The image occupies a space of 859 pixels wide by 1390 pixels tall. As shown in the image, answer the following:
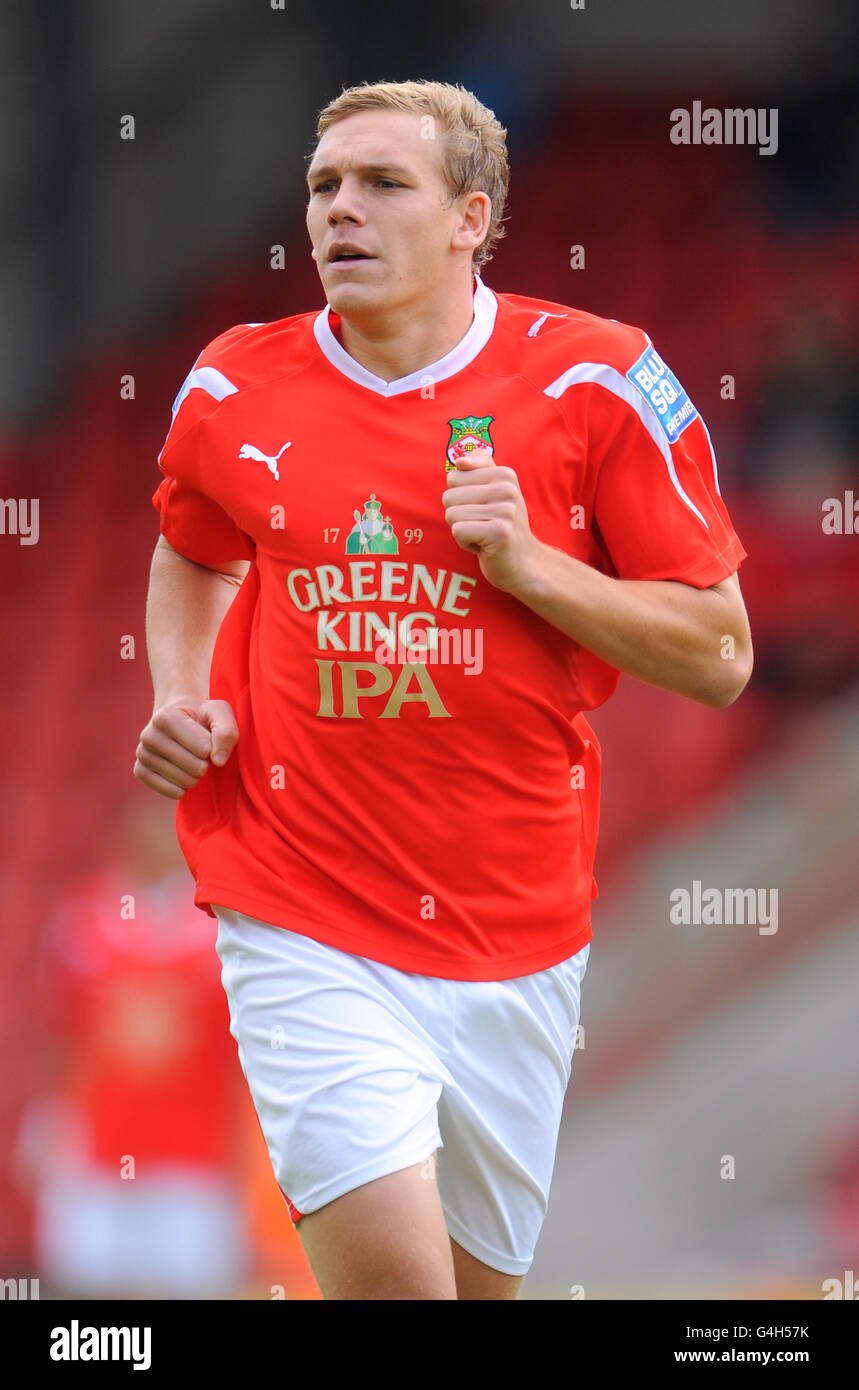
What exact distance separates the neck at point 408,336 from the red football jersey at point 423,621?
26 mm

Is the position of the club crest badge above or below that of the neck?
below

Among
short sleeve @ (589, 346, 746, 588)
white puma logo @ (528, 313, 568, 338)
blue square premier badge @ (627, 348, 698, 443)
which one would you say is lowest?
short sleeve @ (589, 346, 746, 588)

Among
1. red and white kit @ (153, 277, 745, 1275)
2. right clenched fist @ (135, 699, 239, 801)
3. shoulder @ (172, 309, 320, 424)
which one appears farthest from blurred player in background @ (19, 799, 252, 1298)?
shoulder @ (172, 309, 320, 424)

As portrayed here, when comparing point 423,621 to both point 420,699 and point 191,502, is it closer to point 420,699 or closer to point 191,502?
point 420,699

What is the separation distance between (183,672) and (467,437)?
2.05 ft

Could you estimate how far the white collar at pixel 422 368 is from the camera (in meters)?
2.55

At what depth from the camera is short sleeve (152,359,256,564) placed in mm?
2648

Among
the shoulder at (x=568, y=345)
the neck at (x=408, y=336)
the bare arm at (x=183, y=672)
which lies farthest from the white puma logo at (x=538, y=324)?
the bare arm at (x=183, y=672)

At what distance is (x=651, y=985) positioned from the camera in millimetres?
5176

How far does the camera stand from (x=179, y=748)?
2521 millimetres

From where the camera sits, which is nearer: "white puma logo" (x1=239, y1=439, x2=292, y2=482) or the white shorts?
the white shorts

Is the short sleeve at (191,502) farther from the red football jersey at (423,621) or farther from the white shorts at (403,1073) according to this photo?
the white shorts at (403,1073)

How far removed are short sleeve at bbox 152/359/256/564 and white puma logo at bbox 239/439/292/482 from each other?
0.34 feet

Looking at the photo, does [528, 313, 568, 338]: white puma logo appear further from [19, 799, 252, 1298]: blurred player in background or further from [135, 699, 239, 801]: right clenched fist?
[19, 799, 252, 1298]: blurred player in background
